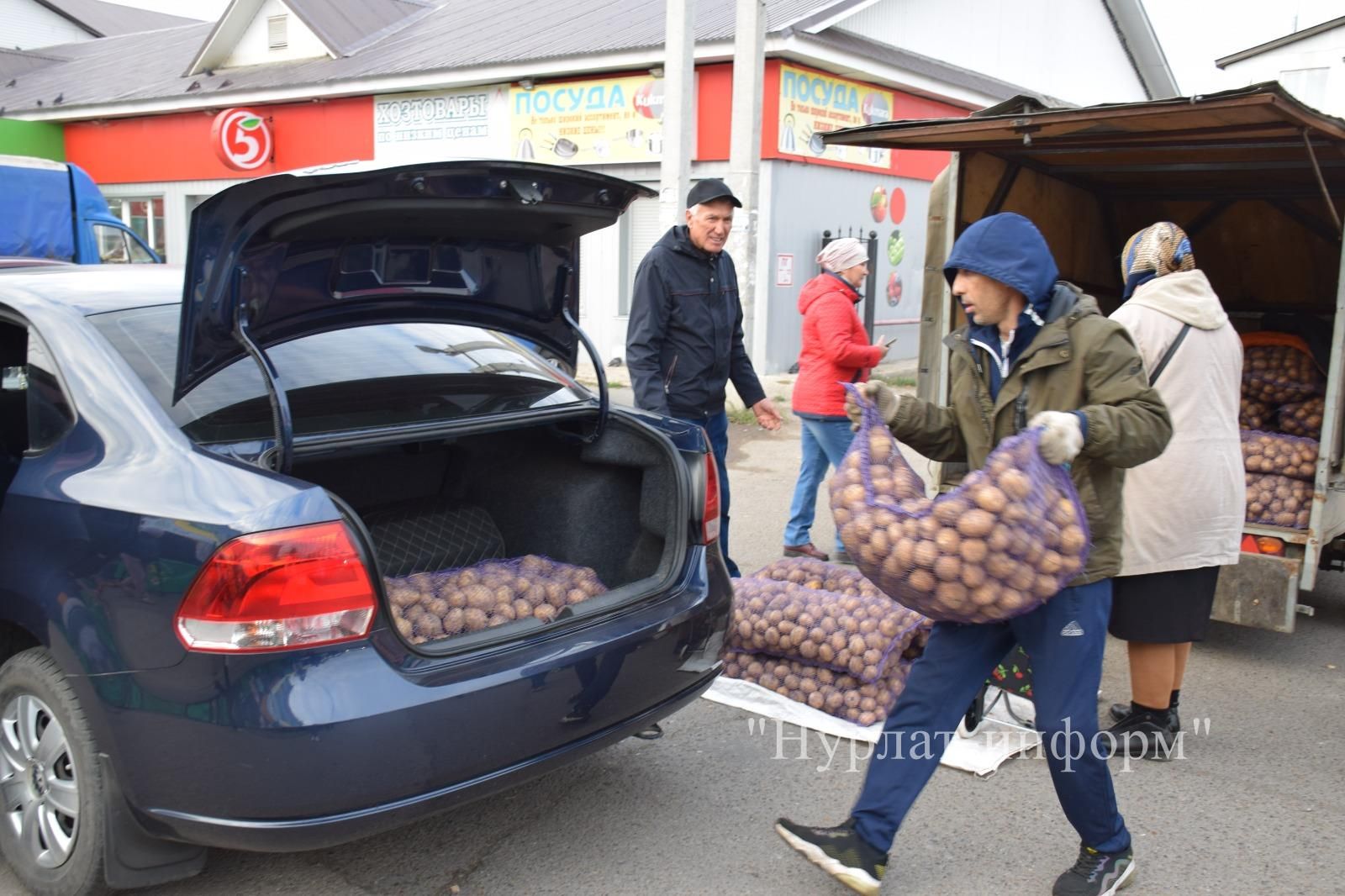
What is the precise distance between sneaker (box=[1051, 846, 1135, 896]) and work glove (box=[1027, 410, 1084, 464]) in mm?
1113

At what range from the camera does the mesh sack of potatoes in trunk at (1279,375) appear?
6.14 metres

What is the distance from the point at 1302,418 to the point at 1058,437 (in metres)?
4.12

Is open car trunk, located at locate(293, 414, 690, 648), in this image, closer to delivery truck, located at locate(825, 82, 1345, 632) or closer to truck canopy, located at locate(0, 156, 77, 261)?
delivery truck, located at locate(825, 82, 1345, 632)

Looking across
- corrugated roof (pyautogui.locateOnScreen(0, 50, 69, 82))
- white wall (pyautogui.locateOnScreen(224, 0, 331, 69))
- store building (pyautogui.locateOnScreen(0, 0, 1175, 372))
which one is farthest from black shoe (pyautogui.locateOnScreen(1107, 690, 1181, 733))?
corrugated roof (pyautogui.locateOnScreen(0, 50, 69, 82))

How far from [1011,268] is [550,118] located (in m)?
14.3

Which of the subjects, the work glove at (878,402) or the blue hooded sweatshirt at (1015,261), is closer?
the blue hooded sweatshirt at (1015,261)

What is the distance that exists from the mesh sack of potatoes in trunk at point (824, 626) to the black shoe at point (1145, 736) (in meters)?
0.76

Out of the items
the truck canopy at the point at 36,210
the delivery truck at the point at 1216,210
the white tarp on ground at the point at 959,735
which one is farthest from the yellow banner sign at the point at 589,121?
the white tarp on ground at the point at 959,735

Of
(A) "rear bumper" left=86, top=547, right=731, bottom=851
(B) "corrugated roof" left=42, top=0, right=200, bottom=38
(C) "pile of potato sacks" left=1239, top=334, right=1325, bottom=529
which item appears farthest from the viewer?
(B) "corrugated roof" left=42, top=0, right=200, bottom=38

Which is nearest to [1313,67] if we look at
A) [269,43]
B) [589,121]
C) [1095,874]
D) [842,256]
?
[589,121]

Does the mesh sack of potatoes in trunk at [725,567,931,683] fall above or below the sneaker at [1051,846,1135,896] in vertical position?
above

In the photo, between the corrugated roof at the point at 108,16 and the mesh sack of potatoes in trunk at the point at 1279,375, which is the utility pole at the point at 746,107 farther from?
the corrugated roof at the point at 108,16

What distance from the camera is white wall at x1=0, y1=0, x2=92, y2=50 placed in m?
32.7

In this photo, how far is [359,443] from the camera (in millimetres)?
3100
